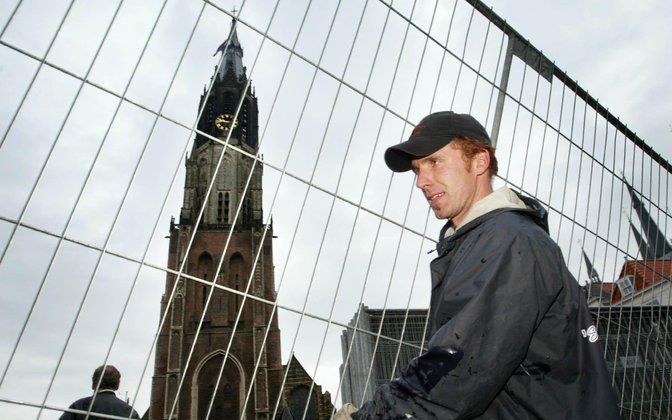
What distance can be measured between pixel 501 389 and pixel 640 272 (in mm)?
3623

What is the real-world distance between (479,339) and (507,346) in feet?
0.16

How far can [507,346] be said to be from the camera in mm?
887

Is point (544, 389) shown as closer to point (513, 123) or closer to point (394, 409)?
point (394, 409)

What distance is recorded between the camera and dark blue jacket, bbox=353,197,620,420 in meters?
0.88

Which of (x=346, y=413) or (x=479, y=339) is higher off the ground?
(x=479, y=339)

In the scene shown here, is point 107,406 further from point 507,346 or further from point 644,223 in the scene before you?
point 644,223

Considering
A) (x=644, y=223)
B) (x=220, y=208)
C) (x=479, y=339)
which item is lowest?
(x=479, y=339)

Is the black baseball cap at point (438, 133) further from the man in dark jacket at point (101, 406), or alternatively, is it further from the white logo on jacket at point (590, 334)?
the man in dark jacket at point (101, 406)

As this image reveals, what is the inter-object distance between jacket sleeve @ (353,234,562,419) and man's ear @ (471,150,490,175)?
1.13 feet

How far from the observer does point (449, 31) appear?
265 centimetres

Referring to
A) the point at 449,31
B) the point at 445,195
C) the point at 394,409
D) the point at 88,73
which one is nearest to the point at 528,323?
the point at 394,409

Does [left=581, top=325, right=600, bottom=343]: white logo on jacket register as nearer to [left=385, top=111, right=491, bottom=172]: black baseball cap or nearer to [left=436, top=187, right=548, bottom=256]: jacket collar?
[left=436, top=187, right=548, bottom=256]: jacket collar

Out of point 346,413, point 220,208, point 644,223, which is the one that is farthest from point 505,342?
point 220,208

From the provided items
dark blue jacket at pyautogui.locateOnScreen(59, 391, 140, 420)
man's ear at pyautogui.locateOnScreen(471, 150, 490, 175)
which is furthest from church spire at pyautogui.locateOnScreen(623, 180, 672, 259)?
dark blue jacket at pyautogui.locateOnScreen(59, 391, 140, 420)
